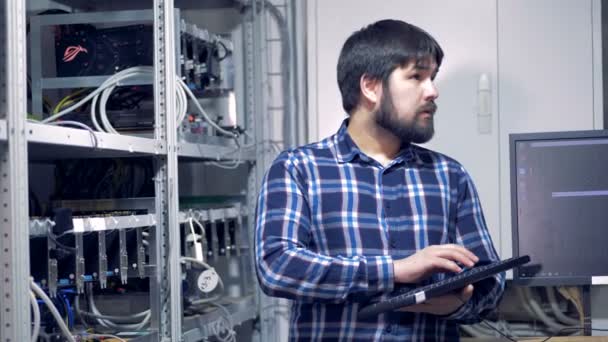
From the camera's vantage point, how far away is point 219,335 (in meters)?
2.47

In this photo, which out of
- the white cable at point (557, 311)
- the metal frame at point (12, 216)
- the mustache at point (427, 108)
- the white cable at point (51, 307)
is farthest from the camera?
the white cable at point (557, 311)

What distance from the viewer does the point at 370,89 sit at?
1.87 m

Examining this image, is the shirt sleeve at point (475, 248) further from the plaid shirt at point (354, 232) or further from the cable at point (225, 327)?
the cable at point (225, 327)

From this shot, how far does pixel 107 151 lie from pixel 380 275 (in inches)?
29.3

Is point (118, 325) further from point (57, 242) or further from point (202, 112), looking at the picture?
point (202, 112)

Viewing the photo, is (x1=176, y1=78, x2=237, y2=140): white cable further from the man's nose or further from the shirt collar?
the man's nose

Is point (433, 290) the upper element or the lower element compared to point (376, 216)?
lower

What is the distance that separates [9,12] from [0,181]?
0.29 metres

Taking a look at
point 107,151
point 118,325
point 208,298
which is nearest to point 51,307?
point 107,151

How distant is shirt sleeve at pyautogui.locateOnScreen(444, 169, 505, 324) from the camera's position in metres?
1.66

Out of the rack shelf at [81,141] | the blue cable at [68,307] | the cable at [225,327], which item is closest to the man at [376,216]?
the rack shelf at [81,141]

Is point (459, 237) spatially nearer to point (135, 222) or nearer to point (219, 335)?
point (135, 222)

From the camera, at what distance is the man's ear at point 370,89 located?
6.07 feet

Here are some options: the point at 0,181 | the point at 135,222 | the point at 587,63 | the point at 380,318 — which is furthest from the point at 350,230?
the point at 587,63
